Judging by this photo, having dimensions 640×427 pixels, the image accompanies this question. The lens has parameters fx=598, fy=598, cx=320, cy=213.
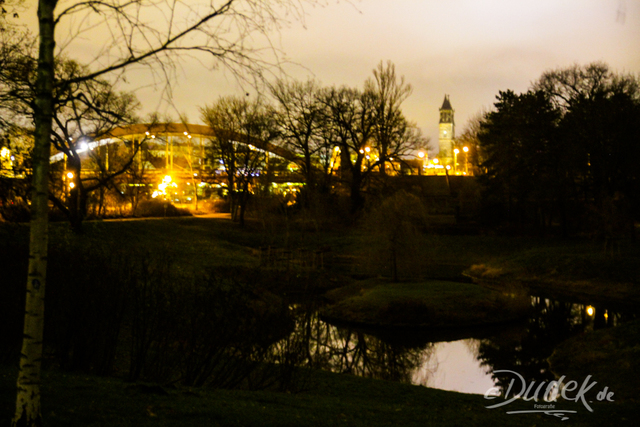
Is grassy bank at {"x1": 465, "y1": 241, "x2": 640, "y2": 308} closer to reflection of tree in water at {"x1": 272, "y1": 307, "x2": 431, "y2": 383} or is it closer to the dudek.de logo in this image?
reflection of tree in water at {"x1": 272, "y1": 307, "x2": 431, "y2": 383}

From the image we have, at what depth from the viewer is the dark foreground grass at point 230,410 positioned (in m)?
6.52

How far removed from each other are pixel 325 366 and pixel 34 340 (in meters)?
14.2

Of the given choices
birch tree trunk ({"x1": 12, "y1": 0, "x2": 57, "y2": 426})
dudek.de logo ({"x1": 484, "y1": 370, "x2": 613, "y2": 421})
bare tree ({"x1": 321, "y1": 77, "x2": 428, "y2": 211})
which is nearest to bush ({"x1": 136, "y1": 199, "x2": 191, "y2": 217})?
bare tree ({"x1": 321, "y1": 77, "x2": 428, "y2": 211})

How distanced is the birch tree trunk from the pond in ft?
34.1

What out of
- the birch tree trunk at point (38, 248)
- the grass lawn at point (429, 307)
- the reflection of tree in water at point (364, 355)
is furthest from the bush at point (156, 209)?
the birch tree trunk at point (38, 248)

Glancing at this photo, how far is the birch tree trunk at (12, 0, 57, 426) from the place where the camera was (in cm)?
514

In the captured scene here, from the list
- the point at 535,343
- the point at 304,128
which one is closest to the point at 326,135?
the point at 304,128

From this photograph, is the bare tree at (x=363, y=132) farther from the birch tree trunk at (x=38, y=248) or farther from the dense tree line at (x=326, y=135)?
the birch tree trunk at (x=38, y=248)

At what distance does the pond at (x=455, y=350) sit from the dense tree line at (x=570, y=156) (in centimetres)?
1384

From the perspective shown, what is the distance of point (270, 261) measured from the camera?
35188 millimetres

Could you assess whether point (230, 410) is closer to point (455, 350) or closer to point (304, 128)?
point (455, 350)

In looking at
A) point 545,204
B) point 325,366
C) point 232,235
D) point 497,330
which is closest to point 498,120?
point 545,204

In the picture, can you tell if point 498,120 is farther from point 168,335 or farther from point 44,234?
point 44,234

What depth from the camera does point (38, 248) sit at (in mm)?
5203
